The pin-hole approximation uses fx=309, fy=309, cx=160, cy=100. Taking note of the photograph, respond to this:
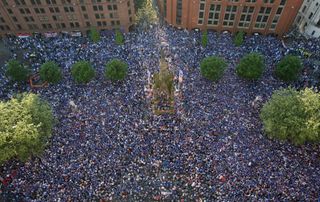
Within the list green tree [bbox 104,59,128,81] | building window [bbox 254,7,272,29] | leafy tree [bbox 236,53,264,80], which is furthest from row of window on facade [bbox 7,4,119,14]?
building window [bbox 254,7,272,29]

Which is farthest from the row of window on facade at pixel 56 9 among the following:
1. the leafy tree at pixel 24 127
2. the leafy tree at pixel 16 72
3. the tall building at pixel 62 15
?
the leafy tree at pixel 24 127

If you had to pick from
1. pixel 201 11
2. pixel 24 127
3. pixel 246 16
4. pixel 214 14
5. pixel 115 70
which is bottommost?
pixel 115 70

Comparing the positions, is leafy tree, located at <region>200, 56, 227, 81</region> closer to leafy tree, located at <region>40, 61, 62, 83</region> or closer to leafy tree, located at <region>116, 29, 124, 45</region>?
leafy tree, located at <region>116, 29, 124, 45</region>

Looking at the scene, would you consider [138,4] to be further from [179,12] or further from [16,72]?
[16,72]

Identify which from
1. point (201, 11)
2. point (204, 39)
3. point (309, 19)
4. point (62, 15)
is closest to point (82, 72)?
point (62, 15)

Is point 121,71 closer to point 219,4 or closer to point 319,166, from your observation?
point 219,4

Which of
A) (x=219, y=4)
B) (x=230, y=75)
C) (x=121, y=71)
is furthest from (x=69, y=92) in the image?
(x=219, y=4)

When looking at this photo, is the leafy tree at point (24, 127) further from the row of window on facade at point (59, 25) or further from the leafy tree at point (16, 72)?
the row of window on facade at point (59, 25)
